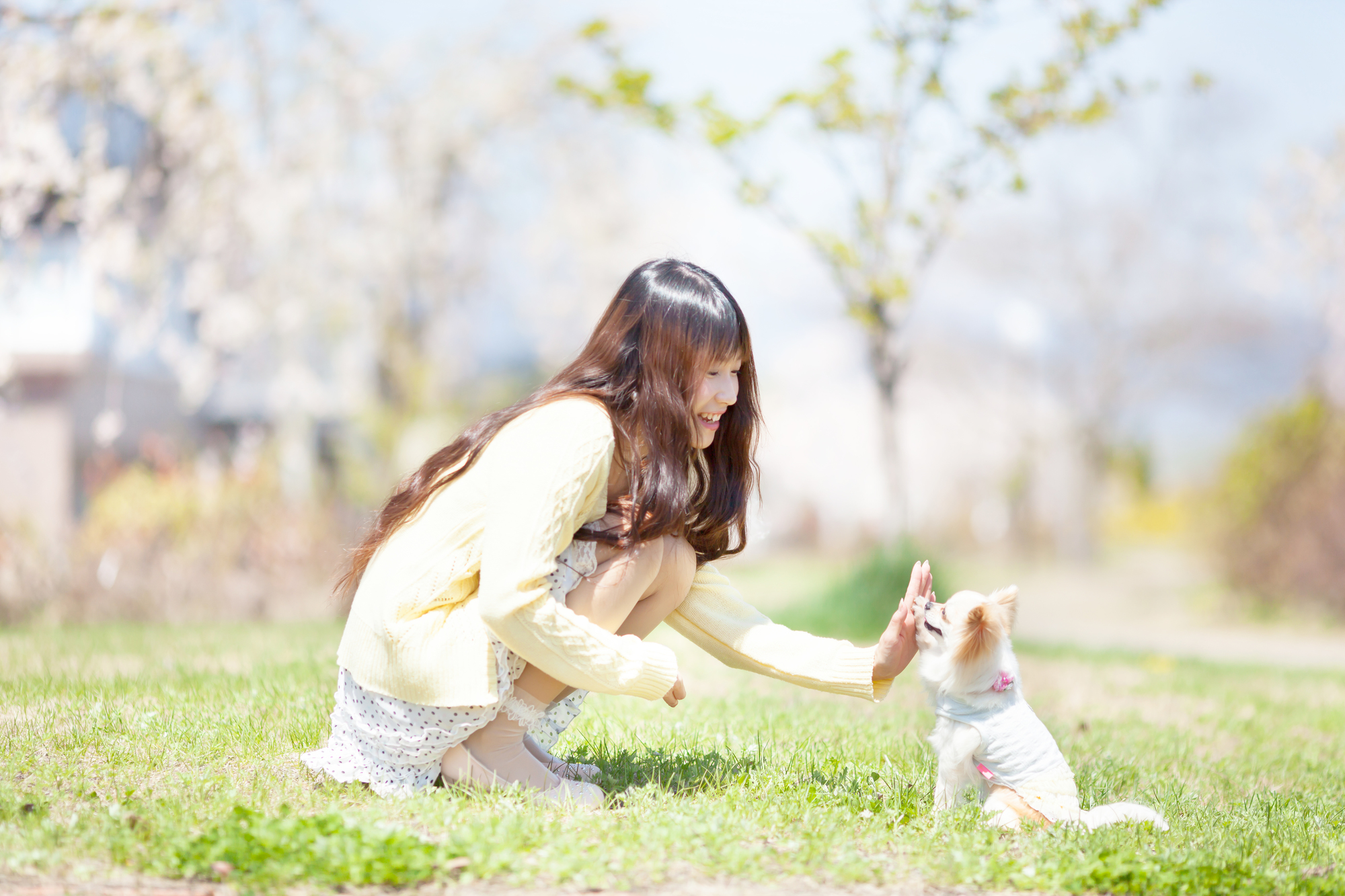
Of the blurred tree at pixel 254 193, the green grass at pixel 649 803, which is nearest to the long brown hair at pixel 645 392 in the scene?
the green grass at pixel 649 803

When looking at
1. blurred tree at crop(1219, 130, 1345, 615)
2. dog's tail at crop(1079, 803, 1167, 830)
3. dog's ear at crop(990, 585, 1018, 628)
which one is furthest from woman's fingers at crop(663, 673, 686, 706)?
blurred tree at crop(1219, 130, 1345, 615)

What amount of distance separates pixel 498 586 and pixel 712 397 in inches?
28.8

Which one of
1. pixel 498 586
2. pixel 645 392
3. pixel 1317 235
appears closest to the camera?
pixel 498 586

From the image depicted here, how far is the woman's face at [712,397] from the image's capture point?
279cm

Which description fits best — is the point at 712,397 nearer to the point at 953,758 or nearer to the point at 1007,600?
the point at 1007,600

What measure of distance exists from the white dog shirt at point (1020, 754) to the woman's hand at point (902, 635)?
17cm

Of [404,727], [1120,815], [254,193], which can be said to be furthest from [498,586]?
[254,193]

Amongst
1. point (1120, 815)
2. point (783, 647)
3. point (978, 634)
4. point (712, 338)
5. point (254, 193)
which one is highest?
point (254, 193)

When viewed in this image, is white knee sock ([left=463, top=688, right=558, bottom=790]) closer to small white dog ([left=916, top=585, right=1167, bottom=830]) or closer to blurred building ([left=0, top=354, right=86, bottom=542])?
small white dog ([left=916, top=585, right=1167, bottom=830])

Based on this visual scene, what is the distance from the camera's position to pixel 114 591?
773 cm

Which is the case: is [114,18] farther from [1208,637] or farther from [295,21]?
[1208,637]

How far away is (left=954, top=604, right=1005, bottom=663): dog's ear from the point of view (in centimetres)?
257

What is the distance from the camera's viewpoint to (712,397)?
9.21 ft

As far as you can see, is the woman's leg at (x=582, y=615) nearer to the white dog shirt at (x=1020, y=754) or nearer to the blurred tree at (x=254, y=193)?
Answer: the white dog shirt at (x=1020, y=754)
